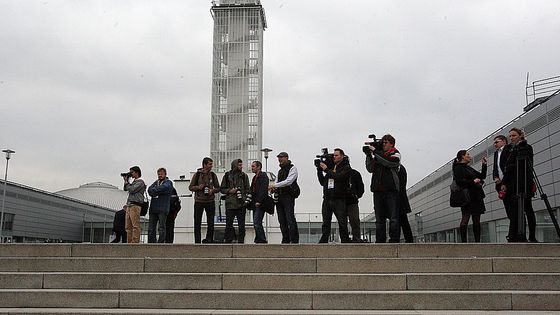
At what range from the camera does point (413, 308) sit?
23.1 feet

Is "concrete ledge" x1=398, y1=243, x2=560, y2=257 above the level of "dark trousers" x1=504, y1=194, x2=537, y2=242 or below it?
below

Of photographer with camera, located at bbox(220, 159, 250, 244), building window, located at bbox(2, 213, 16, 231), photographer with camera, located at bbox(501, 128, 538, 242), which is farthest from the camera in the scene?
building window, located at bbox(2, 213, 16, 231)

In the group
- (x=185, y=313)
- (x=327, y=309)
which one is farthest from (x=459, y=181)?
(x=185, y=313)

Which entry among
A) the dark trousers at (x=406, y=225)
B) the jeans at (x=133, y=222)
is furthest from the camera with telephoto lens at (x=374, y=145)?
the jeans at (x=133, y=222)

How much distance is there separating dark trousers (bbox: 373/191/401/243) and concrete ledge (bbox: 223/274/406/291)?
71.5 inches

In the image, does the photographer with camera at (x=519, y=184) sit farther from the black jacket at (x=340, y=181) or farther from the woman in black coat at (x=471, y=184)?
the black jacket at (x=340, y=181)

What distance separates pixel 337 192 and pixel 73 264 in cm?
459

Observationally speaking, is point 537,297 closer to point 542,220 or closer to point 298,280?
point 298,280

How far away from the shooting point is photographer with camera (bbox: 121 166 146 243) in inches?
444

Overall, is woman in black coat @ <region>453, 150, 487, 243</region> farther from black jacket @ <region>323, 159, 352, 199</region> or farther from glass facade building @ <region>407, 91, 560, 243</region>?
glass facade building @ <region>407, 91, 560, 243</region>

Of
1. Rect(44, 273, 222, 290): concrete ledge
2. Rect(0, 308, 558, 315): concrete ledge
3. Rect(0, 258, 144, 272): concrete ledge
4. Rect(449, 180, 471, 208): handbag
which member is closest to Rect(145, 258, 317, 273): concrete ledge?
Rect(0, 258, 144, 272): concrete ledge

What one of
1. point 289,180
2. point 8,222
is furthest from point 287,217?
point 8,222

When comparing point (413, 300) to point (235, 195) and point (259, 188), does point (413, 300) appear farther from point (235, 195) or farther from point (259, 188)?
point (235, 195)

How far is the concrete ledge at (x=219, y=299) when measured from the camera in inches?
282
